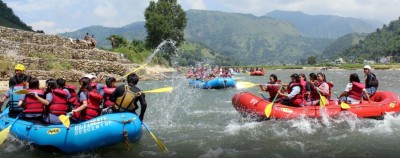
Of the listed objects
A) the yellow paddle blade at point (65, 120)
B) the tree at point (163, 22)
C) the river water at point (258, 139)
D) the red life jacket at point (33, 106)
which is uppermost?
the tree at point (163, 22)

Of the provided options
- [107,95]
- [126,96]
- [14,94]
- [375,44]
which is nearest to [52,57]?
[14,94]

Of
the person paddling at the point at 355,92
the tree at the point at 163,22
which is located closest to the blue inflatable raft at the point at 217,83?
the person paddling at the point at 355,92

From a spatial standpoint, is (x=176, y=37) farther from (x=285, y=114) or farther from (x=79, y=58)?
(x=285, y=114)

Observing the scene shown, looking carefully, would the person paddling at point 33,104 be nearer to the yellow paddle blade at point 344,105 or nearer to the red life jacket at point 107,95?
the red life jacket at point 107,95

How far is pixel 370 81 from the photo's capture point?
12859 millimetres

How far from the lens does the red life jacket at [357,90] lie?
1213 cm

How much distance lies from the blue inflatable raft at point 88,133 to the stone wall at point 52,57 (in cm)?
1722

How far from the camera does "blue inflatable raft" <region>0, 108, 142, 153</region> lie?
315 inches

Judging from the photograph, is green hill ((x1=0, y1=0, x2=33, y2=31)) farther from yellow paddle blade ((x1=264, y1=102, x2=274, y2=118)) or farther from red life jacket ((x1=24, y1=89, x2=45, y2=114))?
yellow paddle blade ((x1=264, y1=102, x2=274, y2=118))

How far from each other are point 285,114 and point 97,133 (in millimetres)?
5571

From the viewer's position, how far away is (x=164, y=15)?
5819cm

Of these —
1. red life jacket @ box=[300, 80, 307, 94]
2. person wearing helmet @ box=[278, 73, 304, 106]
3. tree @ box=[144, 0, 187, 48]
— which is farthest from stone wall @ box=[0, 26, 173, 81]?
tree @ box=[144, 0, 187, 48]

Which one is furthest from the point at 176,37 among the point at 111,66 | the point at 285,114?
the point at 285,114

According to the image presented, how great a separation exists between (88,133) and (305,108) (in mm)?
6319
